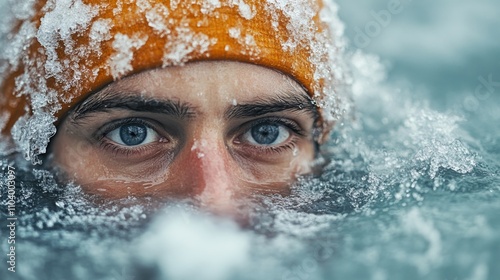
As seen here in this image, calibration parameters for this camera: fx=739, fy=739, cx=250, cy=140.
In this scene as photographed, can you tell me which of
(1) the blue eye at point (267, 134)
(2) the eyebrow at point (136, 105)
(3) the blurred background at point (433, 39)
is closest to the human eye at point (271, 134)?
(1) the blue eye at point (267, 134)

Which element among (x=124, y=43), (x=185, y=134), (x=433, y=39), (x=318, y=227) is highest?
(x=433, y=39)

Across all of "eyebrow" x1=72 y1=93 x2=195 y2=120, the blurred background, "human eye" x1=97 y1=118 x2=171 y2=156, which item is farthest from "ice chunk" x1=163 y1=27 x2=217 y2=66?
the blurred background

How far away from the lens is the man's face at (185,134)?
6.63 feet

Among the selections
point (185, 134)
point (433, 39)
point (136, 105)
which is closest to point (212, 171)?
point (185, 134)

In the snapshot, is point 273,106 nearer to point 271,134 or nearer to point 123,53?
point 271,134

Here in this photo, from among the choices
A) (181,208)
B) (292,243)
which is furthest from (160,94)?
(292,243)

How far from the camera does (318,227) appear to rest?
191 centimetres

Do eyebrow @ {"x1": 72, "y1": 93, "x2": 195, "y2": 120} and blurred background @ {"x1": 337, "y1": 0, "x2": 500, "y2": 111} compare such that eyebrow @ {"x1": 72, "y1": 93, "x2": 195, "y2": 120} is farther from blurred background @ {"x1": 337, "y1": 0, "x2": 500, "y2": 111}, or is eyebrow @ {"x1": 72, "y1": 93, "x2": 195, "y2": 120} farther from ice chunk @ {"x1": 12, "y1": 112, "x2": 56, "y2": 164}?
blurred background @ {"x1": 337, "y1": 0, "x2": 500, "y2": 111}

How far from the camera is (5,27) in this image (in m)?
2.39

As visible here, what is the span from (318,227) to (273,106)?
1.36 feet

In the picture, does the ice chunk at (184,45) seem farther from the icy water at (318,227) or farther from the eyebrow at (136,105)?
the icy water at (318,227)

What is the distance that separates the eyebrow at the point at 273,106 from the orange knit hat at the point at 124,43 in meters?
0.05

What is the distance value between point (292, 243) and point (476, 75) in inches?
110

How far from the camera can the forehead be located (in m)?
2.02
